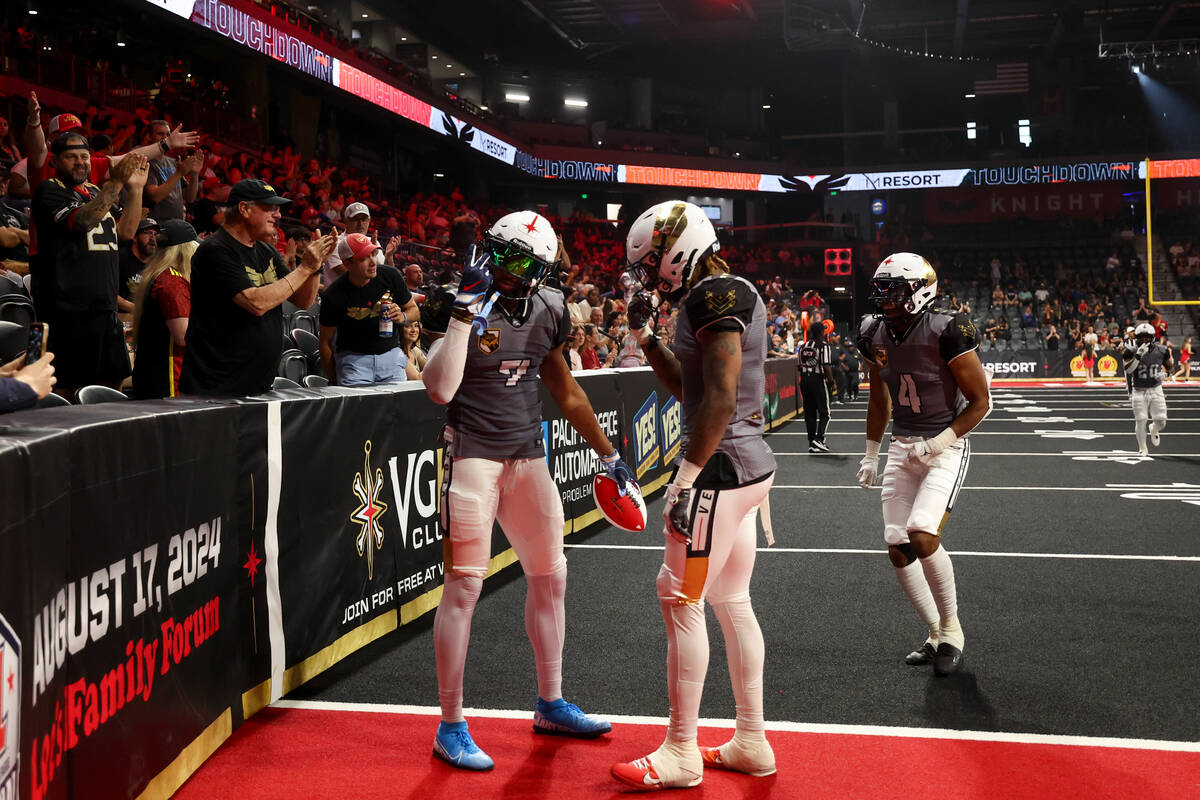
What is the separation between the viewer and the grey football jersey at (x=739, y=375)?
367 centimetres

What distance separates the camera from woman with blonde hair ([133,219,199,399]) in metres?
5.70

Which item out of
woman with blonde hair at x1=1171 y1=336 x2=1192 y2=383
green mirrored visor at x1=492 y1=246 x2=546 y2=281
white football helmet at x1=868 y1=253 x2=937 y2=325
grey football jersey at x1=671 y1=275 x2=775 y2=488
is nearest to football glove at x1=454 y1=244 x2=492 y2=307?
green mirrored visor at x1=492 y1=246 x2=546 y2=281

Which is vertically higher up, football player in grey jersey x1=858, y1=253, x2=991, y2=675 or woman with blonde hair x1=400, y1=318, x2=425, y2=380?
woman with blonde hair x1=400, y1=318, x2=425, y2=380

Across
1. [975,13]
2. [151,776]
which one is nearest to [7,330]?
[151,776]

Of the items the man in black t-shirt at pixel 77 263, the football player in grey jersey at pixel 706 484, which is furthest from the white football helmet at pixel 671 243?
the man in black t-shirt at pixel 77 263

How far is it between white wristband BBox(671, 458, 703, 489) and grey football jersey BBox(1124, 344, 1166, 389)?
44.1 ft

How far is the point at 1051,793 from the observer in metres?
3.72

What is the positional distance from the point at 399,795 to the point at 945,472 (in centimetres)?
330

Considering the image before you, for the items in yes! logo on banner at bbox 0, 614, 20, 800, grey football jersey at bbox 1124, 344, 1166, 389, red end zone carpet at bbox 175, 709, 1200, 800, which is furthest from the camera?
grey football jersey at bbox 1124, 344, 1166, 389

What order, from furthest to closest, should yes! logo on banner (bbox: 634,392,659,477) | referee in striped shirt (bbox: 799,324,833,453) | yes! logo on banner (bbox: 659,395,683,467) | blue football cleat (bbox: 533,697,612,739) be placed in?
1. referee in striped shirt (bbox: 799,324,833,453)
2. yes! logo on banner (bbox: 659,395,683,467)
3. yes! logo on banner (bbox: 634,392,659,477)
4. blue football cleat (bbox: 533,697,612,739)

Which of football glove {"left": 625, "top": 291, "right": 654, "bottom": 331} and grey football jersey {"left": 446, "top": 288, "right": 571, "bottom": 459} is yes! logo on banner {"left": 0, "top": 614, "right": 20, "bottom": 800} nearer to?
grey football jersey {"left": 446, "top": 288, "right": 571, "bottom": 459}

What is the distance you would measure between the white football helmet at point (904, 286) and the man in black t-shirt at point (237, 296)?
2988mm

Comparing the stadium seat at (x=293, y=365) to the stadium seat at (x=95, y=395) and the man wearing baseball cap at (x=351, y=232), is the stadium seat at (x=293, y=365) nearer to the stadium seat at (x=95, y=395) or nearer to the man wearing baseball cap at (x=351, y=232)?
the man wearing baseball cap at (x=351, y=232)

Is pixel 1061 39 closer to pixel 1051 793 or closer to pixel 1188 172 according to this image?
pixel 1188 172
